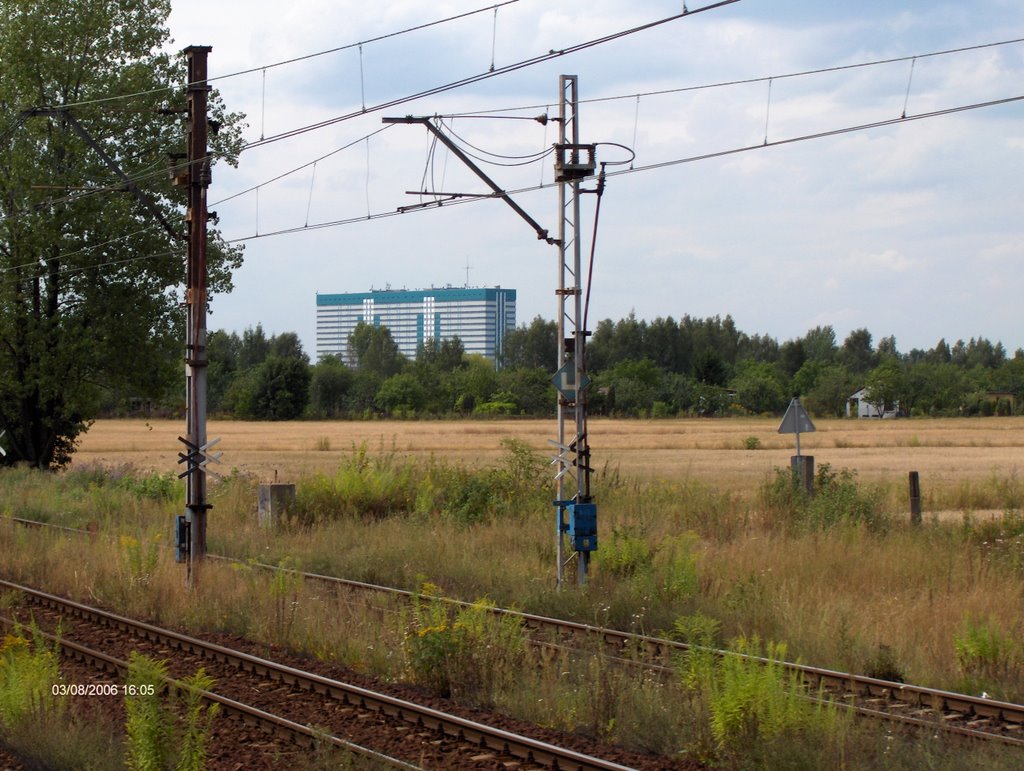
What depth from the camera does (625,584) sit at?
45.1 ft

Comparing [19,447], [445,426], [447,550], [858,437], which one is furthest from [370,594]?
[445,426]

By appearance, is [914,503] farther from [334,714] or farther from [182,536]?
[334,714]

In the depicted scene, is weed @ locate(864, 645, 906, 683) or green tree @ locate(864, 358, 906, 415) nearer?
weed @ locate(864, 645, 906, 683)

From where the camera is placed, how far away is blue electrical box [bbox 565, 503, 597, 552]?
13805mm

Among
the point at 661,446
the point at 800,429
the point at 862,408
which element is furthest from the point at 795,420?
the point at 862,408

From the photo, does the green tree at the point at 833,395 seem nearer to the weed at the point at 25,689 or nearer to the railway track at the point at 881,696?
the railway track at the point at 881,696

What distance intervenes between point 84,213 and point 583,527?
2308 centimetres

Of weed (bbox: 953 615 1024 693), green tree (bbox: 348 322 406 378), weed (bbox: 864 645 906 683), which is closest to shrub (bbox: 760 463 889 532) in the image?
weed (bbox: 953 615 1024 693)

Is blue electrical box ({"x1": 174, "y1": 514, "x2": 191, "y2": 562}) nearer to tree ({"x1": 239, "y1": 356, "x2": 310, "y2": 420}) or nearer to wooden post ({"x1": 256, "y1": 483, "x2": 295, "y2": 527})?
wooden post ({"x1": 256, "y1": 483, "x2": 295, "y2": 527})

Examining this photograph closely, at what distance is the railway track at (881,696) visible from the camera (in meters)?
8.44

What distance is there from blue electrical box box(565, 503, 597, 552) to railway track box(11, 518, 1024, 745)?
1952 millimetres

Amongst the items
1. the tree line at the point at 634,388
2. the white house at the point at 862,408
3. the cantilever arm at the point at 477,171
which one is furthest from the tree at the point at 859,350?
the cantilever arm at the point at 477,171

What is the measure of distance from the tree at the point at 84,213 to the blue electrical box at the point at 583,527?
795 inches

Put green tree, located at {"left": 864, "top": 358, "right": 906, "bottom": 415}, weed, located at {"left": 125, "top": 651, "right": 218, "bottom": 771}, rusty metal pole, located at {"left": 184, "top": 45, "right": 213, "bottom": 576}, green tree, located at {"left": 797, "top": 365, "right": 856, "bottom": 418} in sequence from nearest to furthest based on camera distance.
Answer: weed, located at {"left": 125, "top": 651, "right": 218, "bottom": 771} < rusty metal pole, located at {"left": 184, "top": 45, "right": 213, "bottom": 576} < green tree, located at {"left": 864, "top": 358, "right": 906, "bottom": 415} < green tree, located at {"left": 797, "top": 365, "right": 856, "bottom": 418}
